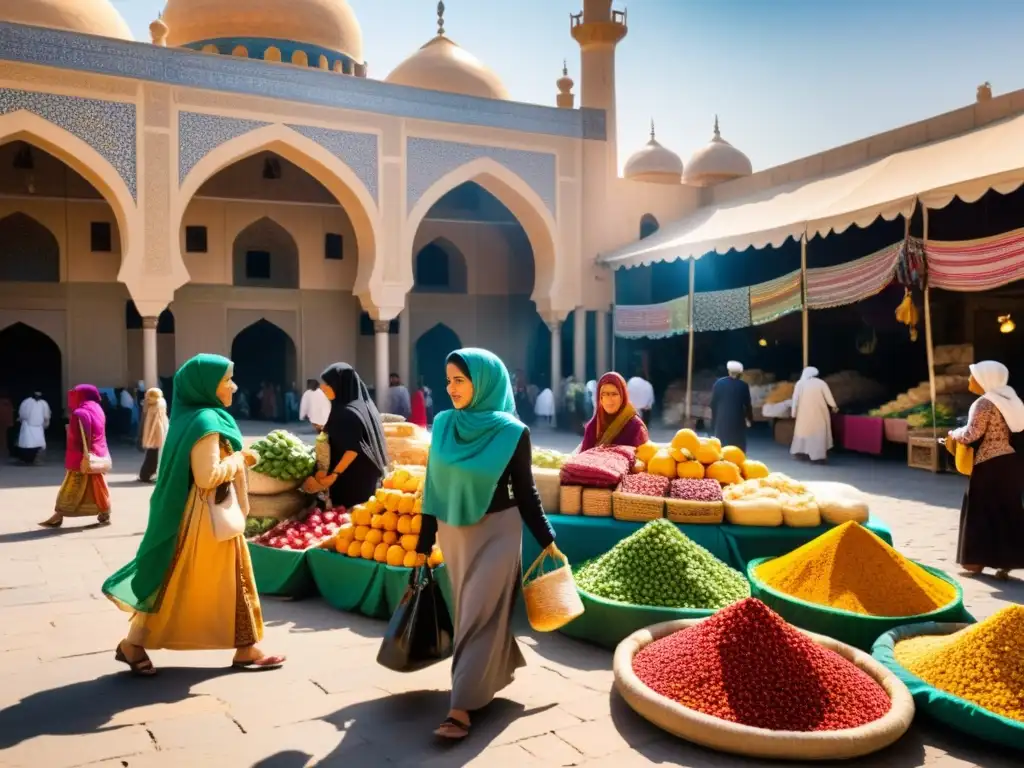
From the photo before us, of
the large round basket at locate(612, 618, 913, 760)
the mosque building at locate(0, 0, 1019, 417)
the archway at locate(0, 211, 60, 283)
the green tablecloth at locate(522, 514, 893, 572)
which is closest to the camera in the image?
the large round basket at locate(612, 618, 913, 760)

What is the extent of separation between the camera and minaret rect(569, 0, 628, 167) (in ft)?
54.0

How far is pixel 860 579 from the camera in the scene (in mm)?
3662

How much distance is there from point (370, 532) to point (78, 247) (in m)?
13.7

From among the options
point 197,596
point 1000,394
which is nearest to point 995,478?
point 1000,394

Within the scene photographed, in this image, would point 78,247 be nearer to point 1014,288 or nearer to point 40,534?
point 40,534

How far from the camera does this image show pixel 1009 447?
490cm

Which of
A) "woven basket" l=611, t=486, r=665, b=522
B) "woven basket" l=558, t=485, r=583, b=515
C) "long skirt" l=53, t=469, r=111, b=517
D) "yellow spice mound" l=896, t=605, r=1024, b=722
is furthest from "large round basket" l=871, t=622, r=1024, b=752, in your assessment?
"long skirt" l=53, t=469, r=111, b=517

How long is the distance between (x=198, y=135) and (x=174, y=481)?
35.8 feet

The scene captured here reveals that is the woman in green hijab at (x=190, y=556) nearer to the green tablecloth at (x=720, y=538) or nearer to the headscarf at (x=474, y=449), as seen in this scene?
the headscarf at (x=474, y=449)

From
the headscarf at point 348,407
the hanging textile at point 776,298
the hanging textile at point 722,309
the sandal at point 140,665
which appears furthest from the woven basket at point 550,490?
the hanging textile at point 722,309

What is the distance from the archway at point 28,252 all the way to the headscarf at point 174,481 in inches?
563

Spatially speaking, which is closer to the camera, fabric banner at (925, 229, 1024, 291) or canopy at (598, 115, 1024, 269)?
fabric banner at (925, 229, 1024, 291)

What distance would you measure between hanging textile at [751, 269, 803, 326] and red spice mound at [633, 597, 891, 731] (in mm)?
8870

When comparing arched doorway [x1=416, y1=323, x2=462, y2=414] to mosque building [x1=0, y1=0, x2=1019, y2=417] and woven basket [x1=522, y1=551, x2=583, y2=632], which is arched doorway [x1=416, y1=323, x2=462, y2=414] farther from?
Answer: woven basket [x1=522, y1=551, x2=583, y2=632]
